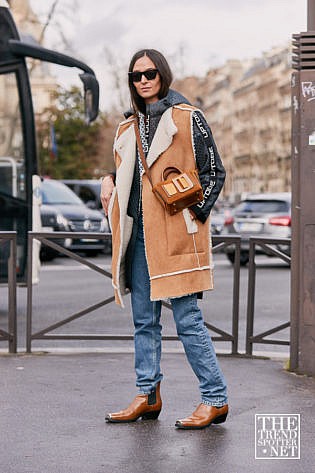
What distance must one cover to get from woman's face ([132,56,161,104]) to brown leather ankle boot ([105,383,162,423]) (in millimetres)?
1581

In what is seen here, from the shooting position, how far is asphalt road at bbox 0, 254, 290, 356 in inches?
392

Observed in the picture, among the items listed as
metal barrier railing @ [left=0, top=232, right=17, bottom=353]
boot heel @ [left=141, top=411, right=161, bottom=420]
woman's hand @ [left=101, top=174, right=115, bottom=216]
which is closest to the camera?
woman's hand @ [left=101, top=174, right=115, bottom=216]

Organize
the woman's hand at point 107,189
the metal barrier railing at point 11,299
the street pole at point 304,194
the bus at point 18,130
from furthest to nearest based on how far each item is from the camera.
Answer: the bus at point 18,130, the metal barrier railing at point 11,299, the street pole at point 304,194, the woman's hand at point 107,189

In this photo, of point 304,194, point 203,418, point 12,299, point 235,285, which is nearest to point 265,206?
point 235,285

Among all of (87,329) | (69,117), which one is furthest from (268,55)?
(87,329)

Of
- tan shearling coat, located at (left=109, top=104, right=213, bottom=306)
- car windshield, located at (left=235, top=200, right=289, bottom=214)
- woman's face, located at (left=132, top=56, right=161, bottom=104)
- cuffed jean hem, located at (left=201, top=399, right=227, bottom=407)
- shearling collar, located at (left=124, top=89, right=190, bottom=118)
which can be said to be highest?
woman's face, located at (left=132, top=56, right=161, bottom=104)

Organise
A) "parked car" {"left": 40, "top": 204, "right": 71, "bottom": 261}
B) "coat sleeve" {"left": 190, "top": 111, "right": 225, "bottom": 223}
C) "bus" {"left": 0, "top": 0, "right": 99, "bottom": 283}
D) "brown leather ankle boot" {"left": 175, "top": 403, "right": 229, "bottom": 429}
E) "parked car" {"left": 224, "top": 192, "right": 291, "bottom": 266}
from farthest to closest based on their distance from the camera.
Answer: "parked car" {"left": 40, "top": 204, "right": 71, "bottom": 261}, "parked car" {"left": 224, "top": 192, "right": 291, "bottom": 266}, "bus" {"left": 0, "top": 0, "right": 99, "bottom": 283}, "brown leather ankle boot" {"left": 175, "top": 403, "right": 229, "bottom": 429}, "coat sleeve" {"left": 190, "top": 111, "right": 225, "bottom": 223}

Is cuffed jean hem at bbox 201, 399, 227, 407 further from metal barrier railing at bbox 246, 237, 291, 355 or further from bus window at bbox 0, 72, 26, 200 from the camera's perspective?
bus window at bbox 0, 72, 26, 200

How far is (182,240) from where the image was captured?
19.1 feet

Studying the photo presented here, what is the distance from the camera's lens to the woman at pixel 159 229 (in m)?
5.84

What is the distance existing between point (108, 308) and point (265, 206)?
1122 cm

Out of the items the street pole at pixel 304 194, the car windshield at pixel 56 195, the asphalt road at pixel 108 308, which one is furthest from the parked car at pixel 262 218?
the street pole at pixel 304 194

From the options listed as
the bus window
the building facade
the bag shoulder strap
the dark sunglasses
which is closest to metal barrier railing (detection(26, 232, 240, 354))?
the bag shoulder strap

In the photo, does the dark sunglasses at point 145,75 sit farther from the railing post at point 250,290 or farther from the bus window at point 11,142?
the bus window at point 11,142
